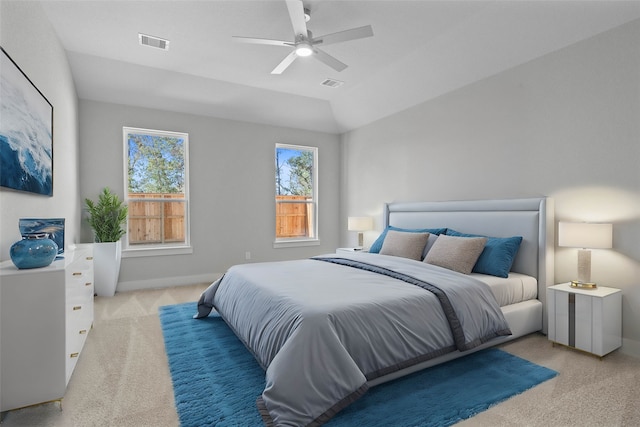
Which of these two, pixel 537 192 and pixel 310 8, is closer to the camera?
pixel 310 8

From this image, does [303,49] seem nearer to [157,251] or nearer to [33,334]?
[33,334]

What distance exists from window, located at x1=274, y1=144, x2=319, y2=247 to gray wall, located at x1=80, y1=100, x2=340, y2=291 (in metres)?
0.13

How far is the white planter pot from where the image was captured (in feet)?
13.8

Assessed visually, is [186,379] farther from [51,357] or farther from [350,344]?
[350,344]

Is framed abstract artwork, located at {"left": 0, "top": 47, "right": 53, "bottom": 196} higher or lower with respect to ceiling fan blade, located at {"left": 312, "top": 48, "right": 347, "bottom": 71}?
lower

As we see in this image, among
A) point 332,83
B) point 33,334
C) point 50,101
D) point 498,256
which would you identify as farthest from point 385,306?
point 332,83

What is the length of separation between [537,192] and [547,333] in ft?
4.33

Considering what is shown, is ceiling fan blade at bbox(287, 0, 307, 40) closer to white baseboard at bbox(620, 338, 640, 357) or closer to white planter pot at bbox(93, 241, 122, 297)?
white planter pot at bbox(93, 241, 122, 297)

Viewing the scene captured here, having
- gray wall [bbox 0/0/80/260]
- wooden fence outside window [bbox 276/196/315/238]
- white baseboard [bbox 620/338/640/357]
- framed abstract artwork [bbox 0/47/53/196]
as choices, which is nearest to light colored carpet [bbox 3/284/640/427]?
white baseboard [bbox 620/338/640/357]

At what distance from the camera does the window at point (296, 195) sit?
5961 mm

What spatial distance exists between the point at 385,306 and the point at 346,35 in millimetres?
2140

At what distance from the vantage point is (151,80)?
4.38 m

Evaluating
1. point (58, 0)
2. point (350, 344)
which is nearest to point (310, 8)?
point (58, 0)

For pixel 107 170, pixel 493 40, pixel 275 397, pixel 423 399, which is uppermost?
pixel 493 40
